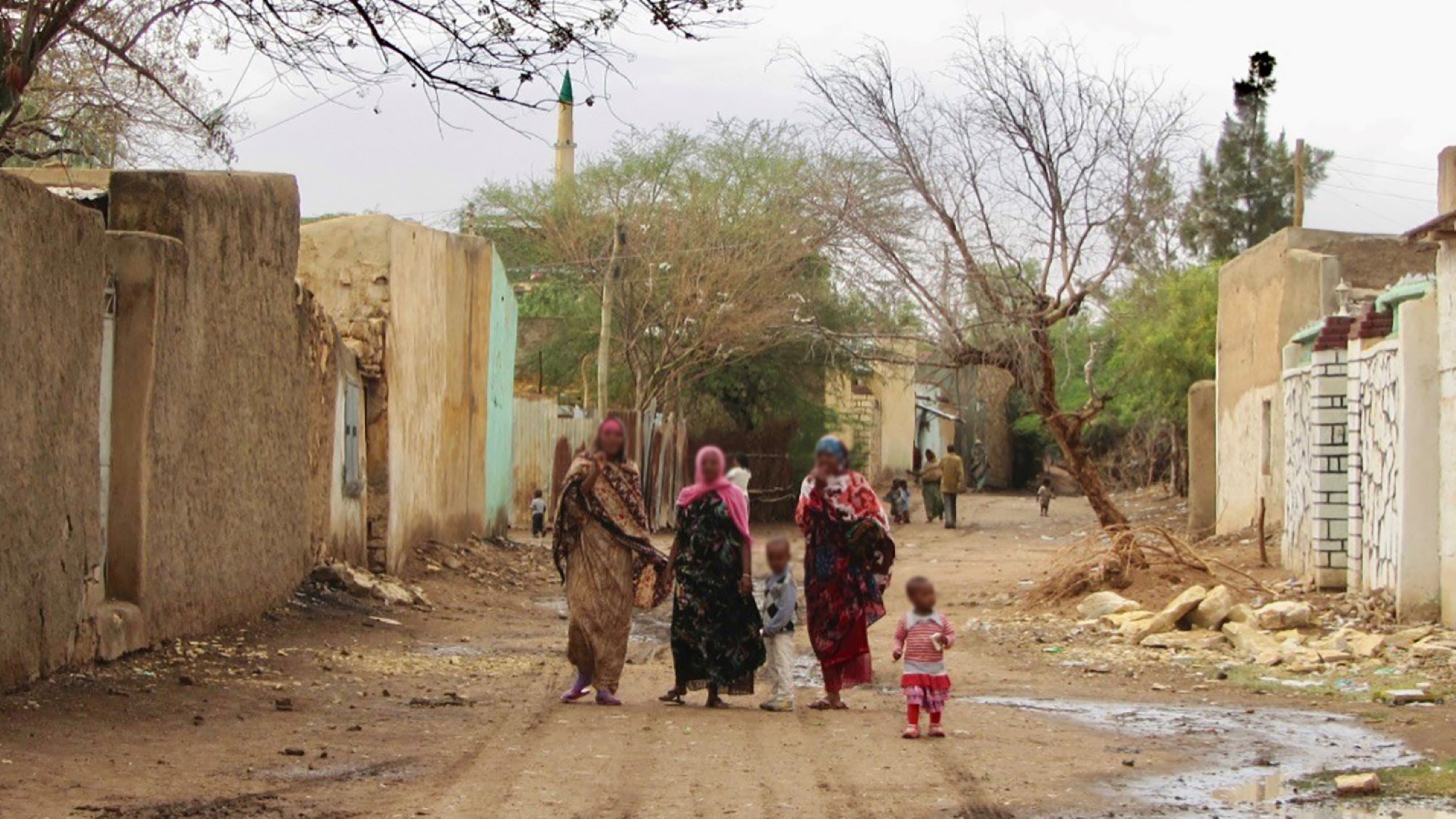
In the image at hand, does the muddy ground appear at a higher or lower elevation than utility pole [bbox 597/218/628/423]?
lower

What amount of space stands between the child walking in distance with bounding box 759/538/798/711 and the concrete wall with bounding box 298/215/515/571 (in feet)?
23.4

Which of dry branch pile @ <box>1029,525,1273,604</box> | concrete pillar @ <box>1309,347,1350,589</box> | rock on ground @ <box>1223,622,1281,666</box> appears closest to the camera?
rock on ground @ <box>1223,622,1281,666</box>

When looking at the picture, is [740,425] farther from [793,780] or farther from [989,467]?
[793,780]

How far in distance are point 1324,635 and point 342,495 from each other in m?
A: 7.64

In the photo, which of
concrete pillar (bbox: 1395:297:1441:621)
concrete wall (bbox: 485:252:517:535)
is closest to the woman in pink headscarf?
concrete pillar (bbox: 1395:297:1441:621)

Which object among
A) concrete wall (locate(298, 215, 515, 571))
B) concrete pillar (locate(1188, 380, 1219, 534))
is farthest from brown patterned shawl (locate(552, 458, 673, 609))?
concrete pillar (locate(1188, 380, 1219, 534))

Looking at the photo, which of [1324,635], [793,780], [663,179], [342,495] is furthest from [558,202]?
[793,780]

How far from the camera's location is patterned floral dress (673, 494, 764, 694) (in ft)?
31.5

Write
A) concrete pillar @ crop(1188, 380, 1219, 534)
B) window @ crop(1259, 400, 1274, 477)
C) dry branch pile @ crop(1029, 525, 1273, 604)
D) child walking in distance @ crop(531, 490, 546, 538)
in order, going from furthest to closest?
concrete pillar @ crop(1188, 380, 1219, 534)
child walking in distance @ crop(531, 490, 546, 538)
window @ crop(1259, 400, 1274, 477)
dry branch pile @ crop(1029, 525, 1273, 604)

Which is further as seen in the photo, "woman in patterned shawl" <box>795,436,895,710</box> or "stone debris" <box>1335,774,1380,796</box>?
"woman in patterned shawl" <box>795,436,895,710</box>

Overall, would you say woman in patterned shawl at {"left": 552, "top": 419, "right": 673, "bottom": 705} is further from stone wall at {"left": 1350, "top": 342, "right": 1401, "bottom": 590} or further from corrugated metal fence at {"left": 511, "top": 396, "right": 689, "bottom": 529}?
corrugated metal fence at {"left": 511, "top": 396, "right": 689, "bottom": 529}

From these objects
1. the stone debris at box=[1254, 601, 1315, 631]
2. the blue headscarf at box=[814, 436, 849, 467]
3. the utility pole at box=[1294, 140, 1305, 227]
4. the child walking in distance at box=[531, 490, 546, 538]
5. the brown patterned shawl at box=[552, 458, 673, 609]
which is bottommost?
the stone debris at box=[1254, 601, 1315, 631]

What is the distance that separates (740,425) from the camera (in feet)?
115

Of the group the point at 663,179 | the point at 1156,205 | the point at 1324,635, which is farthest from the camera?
the point at 663,179
